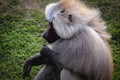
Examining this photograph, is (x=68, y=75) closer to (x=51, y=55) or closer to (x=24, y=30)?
A: (x=51, y=55)

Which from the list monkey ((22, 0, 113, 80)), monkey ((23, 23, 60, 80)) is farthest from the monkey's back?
monkey ((23, 23, 60, 80))

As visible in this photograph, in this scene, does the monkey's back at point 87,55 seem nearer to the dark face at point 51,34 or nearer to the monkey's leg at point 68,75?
the monkey's leg at point 68,75

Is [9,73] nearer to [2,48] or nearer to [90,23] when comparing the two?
[2,48]

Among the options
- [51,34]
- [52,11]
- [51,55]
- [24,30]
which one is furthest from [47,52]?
[24,30]

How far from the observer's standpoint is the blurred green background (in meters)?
4.86

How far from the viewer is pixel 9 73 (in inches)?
185

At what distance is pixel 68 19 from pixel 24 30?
2091mm

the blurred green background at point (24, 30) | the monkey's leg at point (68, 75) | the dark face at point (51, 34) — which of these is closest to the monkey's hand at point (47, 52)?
the dark face at point (51, 34)

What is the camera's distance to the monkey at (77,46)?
11.9ft

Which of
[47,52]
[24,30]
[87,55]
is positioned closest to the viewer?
[87,55]

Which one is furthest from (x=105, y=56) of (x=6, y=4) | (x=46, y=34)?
(x=6, y=4)

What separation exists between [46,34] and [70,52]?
1.43 feet

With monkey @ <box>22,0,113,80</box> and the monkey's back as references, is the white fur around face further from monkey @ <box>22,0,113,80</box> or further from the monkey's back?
the monkey's back

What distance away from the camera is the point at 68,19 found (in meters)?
3.66
